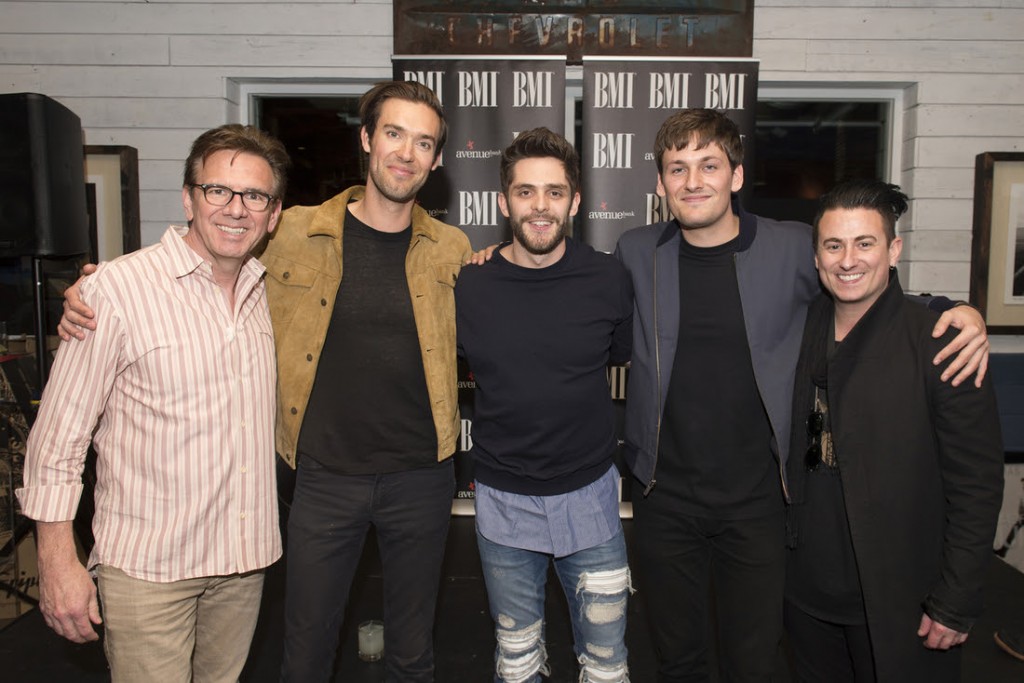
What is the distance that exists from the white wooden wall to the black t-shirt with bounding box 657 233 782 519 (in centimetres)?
251

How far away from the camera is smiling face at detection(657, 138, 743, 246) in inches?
74.1

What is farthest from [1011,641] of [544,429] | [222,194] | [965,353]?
[222,194]

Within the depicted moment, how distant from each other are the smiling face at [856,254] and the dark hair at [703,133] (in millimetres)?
347

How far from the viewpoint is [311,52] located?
379cm

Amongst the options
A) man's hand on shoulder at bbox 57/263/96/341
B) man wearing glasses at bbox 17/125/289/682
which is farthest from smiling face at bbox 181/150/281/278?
man's hand on shoulder at bbox 57/263/96/341

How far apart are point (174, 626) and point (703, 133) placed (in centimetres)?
→ 182

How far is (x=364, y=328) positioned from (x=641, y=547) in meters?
1.03

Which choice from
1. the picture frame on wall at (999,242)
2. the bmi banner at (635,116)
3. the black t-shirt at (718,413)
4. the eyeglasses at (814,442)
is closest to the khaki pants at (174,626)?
the black t-shirt at (718,413)

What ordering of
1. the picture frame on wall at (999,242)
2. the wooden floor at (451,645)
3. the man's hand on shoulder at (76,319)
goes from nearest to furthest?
1. the man's hand on shoulder at (76,319)
2. the wooden floor at (451,645)
3. the picture frame on wall at (999,242)

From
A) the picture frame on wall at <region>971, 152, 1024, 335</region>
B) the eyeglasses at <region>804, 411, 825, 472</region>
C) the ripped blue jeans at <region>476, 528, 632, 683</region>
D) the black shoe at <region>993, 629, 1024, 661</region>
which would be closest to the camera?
the eyeglasses at <region>804, 411, 825, 472</region>

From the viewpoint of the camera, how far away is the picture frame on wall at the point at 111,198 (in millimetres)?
3752

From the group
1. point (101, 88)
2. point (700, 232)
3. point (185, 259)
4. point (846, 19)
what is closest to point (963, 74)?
point (846, 19)

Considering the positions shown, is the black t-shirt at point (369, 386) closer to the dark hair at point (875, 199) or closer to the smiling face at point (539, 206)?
the smiling face at point (539, 206)

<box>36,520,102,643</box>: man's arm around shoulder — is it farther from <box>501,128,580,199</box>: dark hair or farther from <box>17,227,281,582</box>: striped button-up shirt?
<box>501,128,580,199</box>: dark hair
